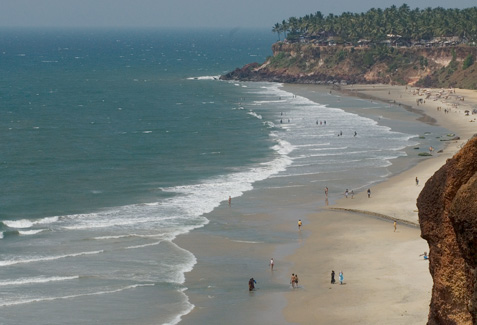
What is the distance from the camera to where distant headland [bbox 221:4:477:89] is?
154 meters

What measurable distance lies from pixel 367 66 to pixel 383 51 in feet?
13.6

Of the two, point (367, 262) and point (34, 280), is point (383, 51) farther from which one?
point (34, 280)

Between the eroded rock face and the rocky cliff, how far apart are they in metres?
124

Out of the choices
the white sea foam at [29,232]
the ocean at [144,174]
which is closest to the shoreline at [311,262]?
the ocean at [144,174]

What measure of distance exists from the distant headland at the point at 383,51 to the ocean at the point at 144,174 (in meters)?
21.5

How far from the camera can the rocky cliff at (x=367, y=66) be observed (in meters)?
150

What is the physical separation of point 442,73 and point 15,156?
89964 millimetres

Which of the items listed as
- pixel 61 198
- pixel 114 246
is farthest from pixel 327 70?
pixel 114 246

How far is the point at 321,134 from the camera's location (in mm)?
94812

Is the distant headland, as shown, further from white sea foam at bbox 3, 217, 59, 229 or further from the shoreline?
white sea foam at bbox 3, 217, 59, 229

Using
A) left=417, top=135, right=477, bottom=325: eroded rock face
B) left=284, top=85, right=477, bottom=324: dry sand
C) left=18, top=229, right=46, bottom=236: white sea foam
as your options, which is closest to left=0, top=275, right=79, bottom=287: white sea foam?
left=18, top=229, right=46, bottom=236: white sea foam

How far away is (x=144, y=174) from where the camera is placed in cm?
7106

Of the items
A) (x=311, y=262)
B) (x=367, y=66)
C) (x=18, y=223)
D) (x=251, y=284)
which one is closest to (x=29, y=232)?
(x=18, y=223)

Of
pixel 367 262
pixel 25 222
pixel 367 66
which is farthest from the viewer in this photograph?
pixel 367 66
